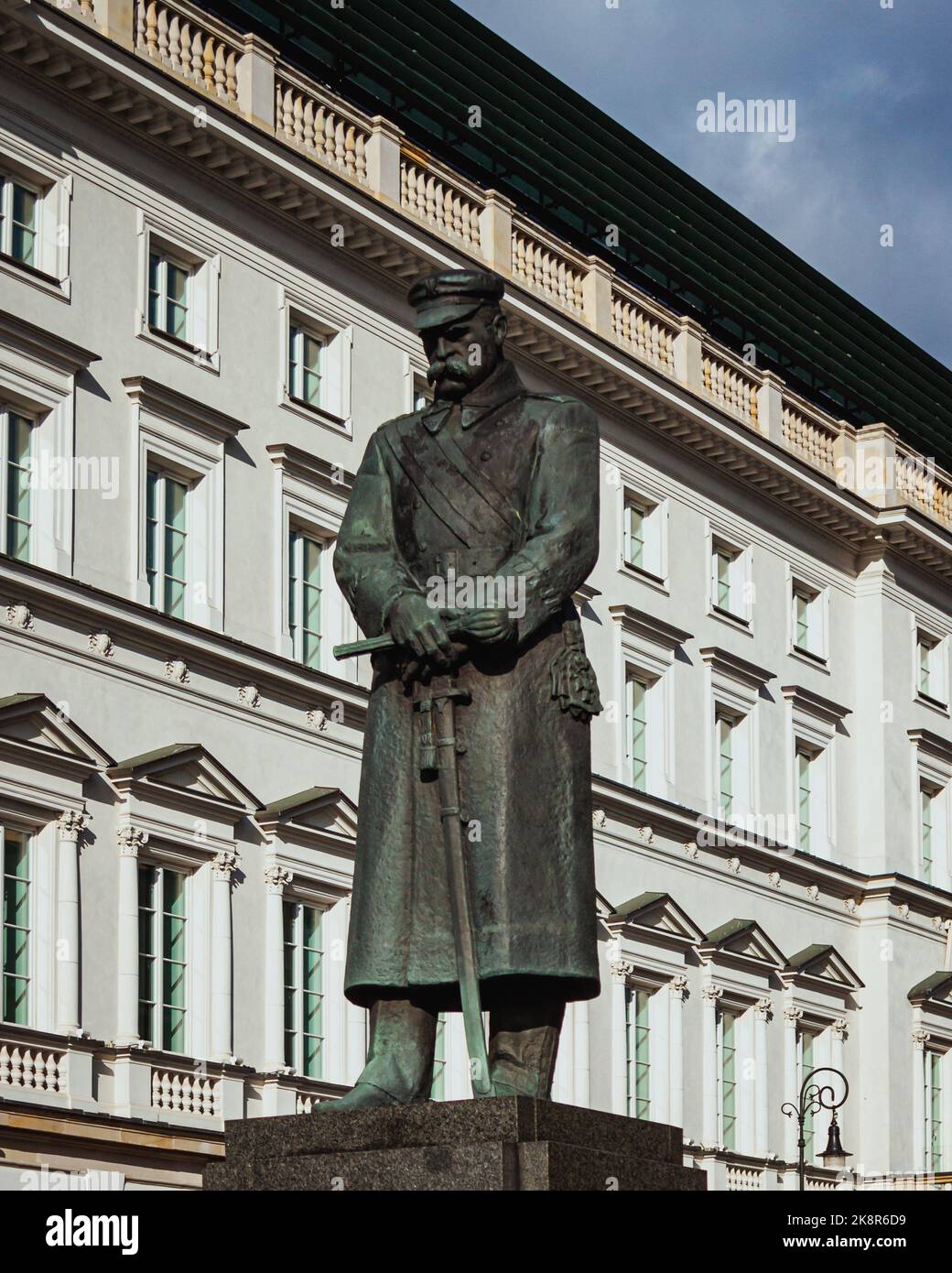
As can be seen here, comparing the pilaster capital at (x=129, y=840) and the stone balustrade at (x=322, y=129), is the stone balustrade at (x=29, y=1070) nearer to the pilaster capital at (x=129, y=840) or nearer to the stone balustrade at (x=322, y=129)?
the pilaster capital at (x=129, y=840)

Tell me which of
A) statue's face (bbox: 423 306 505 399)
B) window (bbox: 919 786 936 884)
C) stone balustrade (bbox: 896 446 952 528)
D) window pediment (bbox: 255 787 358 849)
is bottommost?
statue's face (bbox: 423 306 505 399)

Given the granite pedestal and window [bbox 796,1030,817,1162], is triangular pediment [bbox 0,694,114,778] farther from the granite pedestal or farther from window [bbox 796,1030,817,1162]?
the granite pedestal

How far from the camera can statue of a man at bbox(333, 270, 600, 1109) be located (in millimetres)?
8406

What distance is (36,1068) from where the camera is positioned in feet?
88.4

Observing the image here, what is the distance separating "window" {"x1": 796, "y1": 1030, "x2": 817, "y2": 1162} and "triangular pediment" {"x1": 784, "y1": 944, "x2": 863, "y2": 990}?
0.93 m

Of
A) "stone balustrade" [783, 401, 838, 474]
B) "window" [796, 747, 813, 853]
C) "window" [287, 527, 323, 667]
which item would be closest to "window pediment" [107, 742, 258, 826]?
"window" [287, 527, 323, 667]

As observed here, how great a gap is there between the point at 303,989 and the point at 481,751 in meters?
23.2

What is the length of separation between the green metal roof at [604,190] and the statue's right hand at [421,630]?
26.8 metres

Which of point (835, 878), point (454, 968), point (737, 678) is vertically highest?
point (737, 678)

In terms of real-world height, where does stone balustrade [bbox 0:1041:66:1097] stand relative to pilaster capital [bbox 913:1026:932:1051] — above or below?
below

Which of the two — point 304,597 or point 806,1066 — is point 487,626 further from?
point 806,1066
